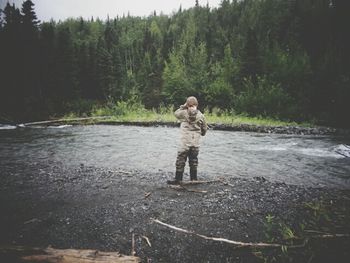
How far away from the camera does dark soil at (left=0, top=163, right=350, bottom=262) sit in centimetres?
416

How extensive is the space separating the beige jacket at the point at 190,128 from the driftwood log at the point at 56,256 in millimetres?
3778

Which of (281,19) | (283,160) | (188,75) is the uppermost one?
(281,19)

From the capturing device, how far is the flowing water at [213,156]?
9.70m

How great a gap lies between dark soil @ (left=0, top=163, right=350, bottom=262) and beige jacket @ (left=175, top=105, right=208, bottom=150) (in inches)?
47.2

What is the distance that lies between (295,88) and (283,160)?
23.5 meters

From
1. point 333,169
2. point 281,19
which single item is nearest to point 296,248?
point 333,169

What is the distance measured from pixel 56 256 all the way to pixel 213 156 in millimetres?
9835

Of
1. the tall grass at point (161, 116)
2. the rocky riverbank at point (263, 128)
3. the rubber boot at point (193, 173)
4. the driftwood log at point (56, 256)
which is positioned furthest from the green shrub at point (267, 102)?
the driftwood log at point (56, 256)

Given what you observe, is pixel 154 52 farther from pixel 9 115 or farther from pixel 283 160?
pixel 283 160

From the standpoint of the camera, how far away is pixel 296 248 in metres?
4.14

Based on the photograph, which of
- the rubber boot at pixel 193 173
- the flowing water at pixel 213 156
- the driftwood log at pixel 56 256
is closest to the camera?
the driftwood log at pixel 56 256

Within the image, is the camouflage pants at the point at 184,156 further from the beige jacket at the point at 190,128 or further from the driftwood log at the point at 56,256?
the driftwood log at the point at 56,256

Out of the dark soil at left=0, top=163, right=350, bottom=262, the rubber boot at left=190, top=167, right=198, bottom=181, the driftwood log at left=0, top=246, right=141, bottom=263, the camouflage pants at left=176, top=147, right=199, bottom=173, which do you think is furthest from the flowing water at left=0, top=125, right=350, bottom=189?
the driftwood log at left=0, top=246, right=141, bottom=263

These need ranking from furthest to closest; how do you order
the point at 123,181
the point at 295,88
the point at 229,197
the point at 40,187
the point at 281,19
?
the point at 281,19, the point at 295,88, the point at 123,181, the point at 40,187, the point at 229,197
